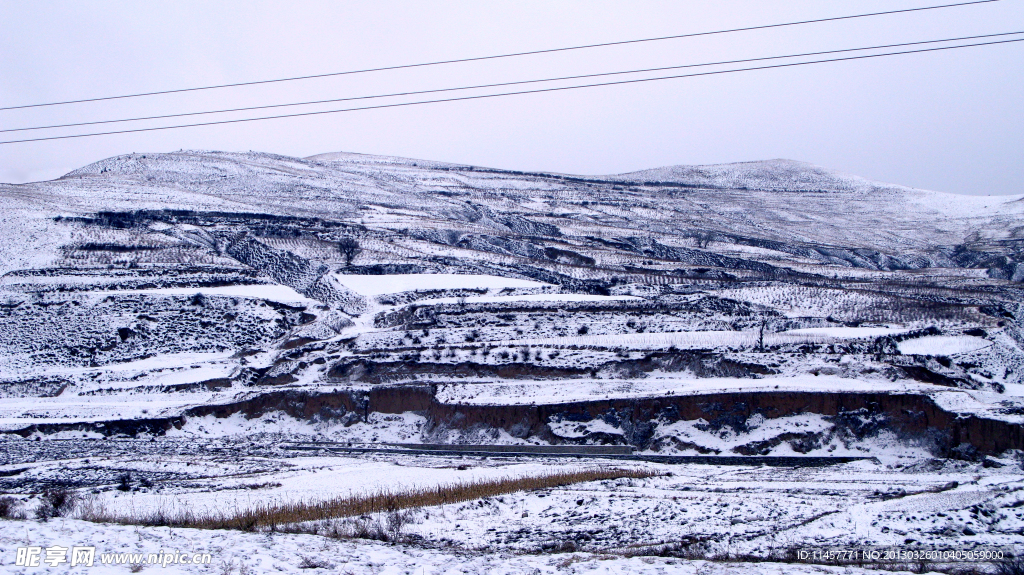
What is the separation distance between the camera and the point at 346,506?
1406cm

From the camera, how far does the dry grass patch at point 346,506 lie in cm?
1209

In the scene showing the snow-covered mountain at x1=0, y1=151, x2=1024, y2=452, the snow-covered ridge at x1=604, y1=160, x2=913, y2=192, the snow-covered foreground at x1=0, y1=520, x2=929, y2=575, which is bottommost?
the snow-covered foreground at x1=0, y1=520, x2=929, y2=575

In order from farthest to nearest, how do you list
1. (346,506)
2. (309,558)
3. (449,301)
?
(449,301) < (346,506) < (309,558)

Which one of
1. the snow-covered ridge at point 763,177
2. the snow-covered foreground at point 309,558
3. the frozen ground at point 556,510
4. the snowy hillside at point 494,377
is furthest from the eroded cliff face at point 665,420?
the snow-covered ridge at point 763,177

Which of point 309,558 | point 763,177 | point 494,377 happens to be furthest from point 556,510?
point 763,177

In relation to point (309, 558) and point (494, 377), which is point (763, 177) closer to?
point (494, 377)

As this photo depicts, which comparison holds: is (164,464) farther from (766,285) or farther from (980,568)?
(766,285)

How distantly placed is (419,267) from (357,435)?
25.9 metres

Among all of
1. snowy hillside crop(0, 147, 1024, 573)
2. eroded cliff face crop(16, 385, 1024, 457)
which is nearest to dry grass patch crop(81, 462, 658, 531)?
snowy hillside crop(0, 147, 1024, 573)

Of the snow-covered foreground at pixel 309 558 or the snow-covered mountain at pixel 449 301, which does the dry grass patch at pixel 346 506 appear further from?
the snow-covered mountain at pixel 449 301

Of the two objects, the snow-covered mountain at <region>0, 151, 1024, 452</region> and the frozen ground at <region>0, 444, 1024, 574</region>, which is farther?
the snow-covered mountain at <region>0, 151, 1024, 452</region>

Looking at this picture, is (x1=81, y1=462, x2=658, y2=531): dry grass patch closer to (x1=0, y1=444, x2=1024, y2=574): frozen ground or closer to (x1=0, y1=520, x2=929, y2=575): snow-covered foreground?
(x1=0, y1=444, x2=1024, y2=574): frozen ground

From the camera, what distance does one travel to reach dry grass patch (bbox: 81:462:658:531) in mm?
12086

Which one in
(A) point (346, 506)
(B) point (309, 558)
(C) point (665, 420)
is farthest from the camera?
(C) point (665, 420)
